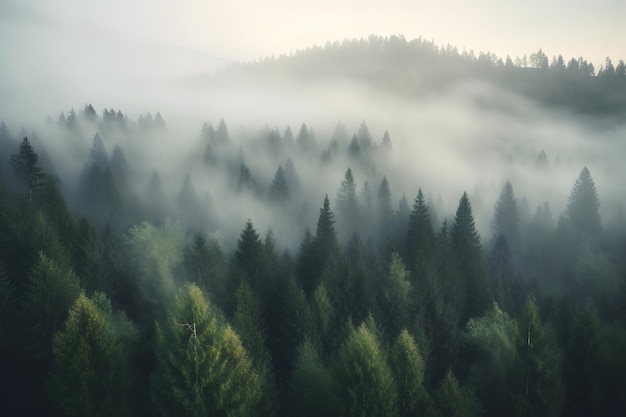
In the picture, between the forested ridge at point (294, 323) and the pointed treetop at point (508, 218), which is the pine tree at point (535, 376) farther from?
the pointed treetop at point (508, 218)

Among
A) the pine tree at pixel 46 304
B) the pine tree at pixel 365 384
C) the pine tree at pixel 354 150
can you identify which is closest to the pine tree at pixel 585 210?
the pine tree at pixel 354 150

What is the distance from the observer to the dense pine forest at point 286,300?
24.3 m

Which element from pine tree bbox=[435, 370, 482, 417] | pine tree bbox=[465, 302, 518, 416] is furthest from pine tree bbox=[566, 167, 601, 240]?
pine tree bbox=[435, 370, 482, 417]

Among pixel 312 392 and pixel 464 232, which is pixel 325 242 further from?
pixel 312 392

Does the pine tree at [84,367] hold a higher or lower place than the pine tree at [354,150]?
lower

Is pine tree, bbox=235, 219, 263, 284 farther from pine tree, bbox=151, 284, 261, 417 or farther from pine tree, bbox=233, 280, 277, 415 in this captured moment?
pine tree, bbox=151, 284, 261, 417

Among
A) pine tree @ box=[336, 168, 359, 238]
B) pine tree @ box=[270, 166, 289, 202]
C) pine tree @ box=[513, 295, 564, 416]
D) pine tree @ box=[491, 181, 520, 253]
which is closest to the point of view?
pine tree @ box=[513, 295, 564, 416]

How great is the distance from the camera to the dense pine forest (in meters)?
24.3

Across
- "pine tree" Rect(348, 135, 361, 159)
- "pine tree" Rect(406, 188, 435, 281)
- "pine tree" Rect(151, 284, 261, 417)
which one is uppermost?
"pine tree" Rect(348, 135, 361, 159)

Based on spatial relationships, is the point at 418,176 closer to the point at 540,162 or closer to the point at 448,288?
the point at 540,162

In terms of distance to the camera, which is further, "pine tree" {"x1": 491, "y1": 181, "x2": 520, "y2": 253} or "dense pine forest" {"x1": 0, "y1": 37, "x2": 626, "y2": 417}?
"pine tree" {"x1": 491, "y1": 181, "x2": 520, "y2": 253}

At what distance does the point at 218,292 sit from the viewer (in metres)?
46.9

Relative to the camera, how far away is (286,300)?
4175cm

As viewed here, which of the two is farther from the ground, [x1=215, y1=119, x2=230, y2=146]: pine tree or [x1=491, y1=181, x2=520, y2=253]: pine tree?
[x1=215, y1=119, x2=230, y2=146]: pine tree
